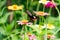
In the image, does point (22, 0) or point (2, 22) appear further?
point (22, 0)

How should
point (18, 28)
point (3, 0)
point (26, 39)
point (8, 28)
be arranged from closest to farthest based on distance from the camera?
1. point (26, 39)
2. point (8, 28)
3. point (18, 28)
4. point (3, 0)

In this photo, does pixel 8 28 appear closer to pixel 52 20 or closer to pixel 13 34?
pixel 13 34

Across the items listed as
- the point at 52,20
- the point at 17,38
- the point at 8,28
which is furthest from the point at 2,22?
the point at 52,20

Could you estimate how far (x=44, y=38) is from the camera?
1.23 meters

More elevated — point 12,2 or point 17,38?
point 12,2

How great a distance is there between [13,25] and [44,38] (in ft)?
1.38

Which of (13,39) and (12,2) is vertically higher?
(12,2)

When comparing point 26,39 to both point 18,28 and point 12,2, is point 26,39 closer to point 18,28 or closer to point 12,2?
point 18,28

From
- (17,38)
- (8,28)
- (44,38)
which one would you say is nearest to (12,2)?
(8,28)

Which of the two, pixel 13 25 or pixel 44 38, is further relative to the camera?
pixel 13 25

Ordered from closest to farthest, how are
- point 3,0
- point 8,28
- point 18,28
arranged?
1. point 8,28
2. point 18,28
3. point 3,0

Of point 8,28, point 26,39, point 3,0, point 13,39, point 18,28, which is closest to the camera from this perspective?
point 26,39

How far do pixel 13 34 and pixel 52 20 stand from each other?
0.36 metres

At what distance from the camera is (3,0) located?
1.88 meters
